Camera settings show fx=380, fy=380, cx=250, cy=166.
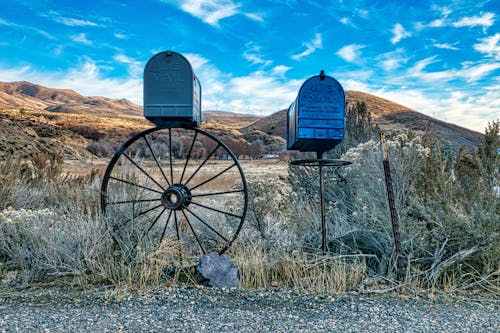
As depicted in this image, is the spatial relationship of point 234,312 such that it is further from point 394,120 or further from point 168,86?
point 394,120

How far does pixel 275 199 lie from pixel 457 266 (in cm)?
279

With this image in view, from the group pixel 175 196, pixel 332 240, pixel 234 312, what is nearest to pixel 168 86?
pixel 175 196

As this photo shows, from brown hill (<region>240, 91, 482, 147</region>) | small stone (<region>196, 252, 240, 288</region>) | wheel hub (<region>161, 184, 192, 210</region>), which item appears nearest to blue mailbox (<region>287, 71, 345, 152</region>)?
wheel hub (<region>161, 184, 192, 210</region>)

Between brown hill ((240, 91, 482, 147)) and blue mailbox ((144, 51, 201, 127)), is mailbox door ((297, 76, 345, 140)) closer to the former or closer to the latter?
blue mailbox ((144, 51, 201, 127))

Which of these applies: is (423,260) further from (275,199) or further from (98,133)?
(98,133)

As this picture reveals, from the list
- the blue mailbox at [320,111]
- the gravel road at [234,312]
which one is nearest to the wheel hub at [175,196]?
the gravel road at [234,312]

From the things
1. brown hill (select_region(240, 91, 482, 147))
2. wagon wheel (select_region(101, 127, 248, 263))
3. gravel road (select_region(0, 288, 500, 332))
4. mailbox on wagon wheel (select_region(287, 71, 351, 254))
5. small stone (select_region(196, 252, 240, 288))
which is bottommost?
gravel road (select_region(0, 288, 500, 332))

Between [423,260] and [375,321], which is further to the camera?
[423,260]

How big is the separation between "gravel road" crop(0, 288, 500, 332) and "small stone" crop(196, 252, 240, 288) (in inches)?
6.8

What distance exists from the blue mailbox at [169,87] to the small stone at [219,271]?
67.6 inches

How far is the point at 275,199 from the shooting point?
20.4 feet

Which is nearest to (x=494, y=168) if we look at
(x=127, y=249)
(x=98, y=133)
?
(x=127, y=249)

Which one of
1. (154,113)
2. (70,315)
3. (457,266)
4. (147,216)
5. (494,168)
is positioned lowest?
(70,315)

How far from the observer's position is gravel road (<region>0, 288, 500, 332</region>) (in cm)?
316
